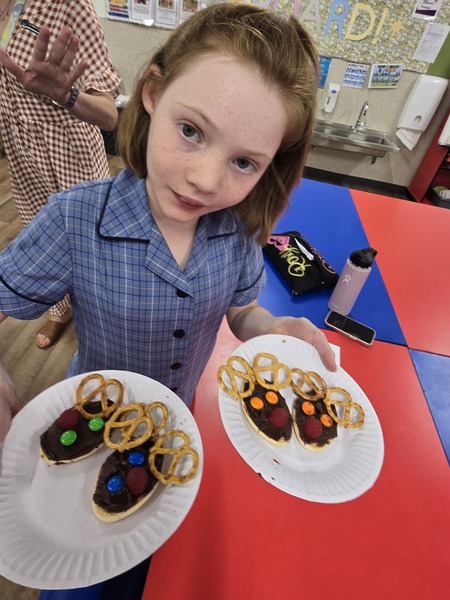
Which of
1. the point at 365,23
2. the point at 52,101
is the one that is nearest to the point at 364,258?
the point at 52,101

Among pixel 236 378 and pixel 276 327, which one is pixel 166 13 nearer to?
pixel 276 327

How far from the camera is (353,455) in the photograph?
2.27 feet

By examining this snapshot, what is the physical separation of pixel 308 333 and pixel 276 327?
8 centimetres

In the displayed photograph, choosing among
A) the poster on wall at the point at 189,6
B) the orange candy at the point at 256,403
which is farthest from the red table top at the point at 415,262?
the poster on wall at the point at 189,6

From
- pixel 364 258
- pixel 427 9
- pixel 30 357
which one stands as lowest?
pixel 30 357

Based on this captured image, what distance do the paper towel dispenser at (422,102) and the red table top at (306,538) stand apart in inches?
135

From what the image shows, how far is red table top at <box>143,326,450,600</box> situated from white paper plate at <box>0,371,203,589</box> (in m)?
0.16

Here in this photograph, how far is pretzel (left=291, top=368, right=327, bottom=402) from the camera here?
2.55ft

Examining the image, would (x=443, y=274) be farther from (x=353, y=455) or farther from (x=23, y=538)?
(x=23, y=538)

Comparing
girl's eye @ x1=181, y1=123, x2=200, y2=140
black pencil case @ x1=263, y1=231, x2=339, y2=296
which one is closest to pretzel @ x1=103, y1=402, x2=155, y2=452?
girl's eye @ x1=181, y1=123, x2=200, y2=140

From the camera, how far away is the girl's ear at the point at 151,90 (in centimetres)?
Result: 60

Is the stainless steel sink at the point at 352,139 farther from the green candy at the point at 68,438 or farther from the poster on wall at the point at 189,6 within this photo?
the green candy at the point at 68,438

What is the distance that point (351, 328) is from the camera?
1145 millimetres

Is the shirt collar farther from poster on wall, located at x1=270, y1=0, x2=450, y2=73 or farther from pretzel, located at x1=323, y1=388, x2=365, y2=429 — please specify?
poster on wall, located at x1=270, y1=0, x2=450, y2=73
